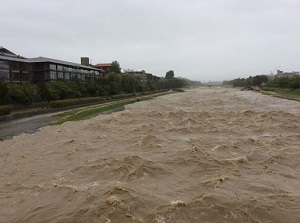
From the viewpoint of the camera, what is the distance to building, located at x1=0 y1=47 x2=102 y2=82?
50688 millimetres

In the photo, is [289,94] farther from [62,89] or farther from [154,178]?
[154,178]

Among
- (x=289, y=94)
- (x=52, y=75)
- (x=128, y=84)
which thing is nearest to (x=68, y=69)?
(x=52, y=75)

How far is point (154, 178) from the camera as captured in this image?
438 inches

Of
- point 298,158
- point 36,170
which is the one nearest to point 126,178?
point 36,170

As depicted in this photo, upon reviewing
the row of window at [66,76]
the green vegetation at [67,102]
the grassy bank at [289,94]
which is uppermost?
the row of window at [66,76]

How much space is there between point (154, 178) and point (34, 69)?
53716 mm

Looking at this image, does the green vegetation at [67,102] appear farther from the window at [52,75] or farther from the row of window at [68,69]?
the row of window at [68,69]

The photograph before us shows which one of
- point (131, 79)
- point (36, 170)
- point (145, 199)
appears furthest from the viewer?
point (131, 79)

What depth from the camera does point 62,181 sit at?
11.2 metres

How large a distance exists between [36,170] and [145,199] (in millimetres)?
5821

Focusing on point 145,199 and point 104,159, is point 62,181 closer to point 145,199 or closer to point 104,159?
point 104,159

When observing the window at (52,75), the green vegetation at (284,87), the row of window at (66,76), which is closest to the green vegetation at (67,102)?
the window at (52,75)

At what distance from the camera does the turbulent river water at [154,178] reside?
8.38 meters

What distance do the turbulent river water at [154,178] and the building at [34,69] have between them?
34.7 metres
